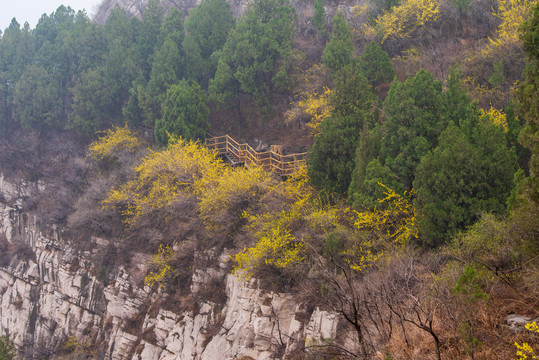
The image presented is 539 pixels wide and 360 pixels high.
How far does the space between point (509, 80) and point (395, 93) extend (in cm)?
711

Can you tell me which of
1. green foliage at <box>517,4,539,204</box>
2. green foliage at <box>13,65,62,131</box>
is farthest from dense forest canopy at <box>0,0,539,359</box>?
green foliage at <box>13,65,62,131</box>

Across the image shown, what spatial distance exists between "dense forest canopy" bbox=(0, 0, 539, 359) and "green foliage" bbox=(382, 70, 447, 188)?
58mm

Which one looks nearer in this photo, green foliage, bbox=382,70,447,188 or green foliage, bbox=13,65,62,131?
green foliage, bbox=382,70,447,188

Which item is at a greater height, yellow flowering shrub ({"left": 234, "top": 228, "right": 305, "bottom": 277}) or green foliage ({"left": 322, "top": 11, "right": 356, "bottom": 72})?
green foliage ({"left": 322, "top": 11, "right": 356, "bottom": 72})

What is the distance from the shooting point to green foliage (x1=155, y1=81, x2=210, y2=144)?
92.5 feet

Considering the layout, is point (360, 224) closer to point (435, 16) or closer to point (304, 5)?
point (435, 16)

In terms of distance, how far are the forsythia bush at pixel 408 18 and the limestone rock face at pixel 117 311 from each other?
16.7 metres

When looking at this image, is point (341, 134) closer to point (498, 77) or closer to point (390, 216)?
point (390, 216)

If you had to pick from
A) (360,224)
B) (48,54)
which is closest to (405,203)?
(360,224)

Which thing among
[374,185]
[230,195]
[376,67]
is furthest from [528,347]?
[376,67]

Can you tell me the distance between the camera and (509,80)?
21.1m

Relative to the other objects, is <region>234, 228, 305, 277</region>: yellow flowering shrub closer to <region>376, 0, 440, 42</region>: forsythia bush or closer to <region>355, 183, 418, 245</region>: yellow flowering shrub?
<region>355, 183, 418, 245</region>: yellow flowering shrub

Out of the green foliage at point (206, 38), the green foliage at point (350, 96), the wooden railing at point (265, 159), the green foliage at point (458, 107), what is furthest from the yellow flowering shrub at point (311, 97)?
the green foliage at point (458, 107)

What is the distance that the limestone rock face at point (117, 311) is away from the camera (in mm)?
17141
